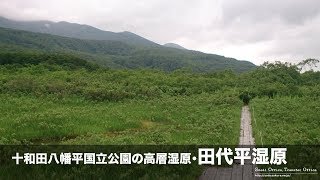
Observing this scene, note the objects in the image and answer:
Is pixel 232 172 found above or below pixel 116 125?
above

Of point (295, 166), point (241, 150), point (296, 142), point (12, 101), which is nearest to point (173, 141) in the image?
point (241, 150)

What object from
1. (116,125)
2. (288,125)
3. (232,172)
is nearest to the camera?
(232,172)

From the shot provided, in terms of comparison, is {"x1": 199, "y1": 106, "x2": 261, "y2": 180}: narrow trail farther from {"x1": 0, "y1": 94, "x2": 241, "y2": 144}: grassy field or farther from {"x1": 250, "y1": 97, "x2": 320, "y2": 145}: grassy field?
{"x1": 0, "y1": 94, "x2": 241, "y2": 144}: grassy field

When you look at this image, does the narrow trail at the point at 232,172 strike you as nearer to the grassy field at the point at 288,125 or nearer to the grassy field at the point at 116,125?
the grassy field at the point at 288,125

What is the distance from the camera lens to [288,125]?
23484mm

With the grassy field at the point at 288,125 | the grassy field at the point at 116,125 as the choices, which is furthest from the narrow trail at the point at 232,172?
the grassy field at the point at 116,125

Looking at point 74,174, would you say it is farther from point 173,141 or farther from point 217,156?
point 173,141

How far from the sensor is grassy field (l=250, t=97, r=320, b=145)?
18234mm

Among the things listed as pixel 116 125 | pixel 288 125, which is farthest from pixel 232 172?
pixel 288 125

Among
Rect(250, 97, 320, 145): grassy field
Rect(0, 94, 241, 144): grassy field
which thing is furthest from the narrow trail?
Rect(0, 94, 241, 144): grassy field

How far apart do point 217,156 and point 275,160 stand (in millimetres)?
1890

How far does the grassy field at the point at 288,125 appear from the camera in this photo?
18234 millimetres

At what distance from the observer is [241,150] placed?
15.3 metres

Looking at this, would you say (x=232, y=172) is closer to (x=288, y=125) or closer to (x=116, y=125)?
(x=116, y=125)
